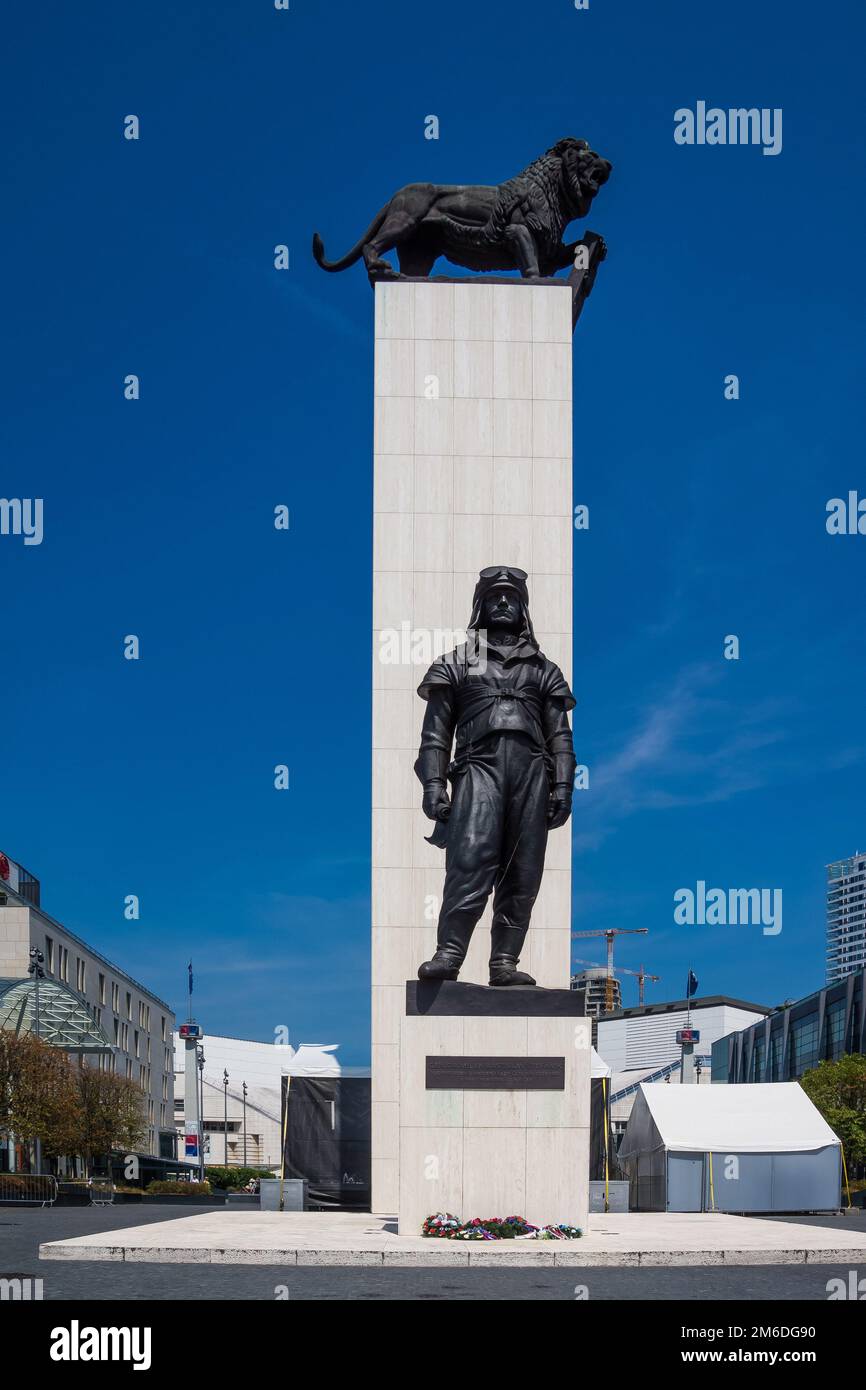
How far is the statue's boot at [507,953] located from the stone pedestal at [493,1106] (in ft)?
0.97

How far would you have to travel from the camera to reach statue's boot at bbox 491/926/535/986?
1514 cm

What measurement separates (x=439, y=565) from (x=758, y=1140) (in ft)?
42.1

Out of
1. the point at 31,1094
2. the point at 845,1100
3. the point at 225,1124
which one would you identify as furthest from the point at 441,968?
the point at 225,1124

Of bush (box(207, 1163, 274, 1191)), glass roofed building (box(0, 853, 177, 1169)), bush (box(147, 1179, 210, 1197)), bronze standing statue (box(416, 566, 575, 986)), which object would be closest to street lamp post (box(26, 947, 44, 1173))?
glass roofed building (box(0, 853, 177, 1169))

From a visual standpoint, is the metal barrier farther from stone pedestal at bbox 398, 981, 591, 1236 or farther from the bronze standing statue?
the bronze standing statue

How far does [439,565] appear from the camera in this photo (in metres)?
25.0

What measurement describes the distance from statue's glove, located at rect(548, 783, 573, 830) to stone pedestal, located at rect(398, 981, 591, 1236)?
1.72m

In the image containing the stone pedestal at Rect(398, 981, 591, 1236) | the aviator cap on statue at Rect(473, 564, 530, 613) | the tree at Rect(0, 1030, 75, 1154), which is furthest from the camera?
the tree at Rect(0, 1030, 75, 1154)

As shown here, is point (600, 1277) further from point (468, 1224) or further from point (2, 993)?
point (2, 993)

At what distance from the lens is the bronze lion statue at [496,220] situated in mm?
26250

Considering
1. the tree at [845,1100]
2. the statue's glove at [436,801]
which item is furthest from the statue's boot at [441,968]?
the tree at [845,1100]

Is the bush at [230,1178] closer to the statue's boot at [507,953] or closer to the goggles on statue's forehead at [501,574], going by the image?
the statue's boot at [507,953]
